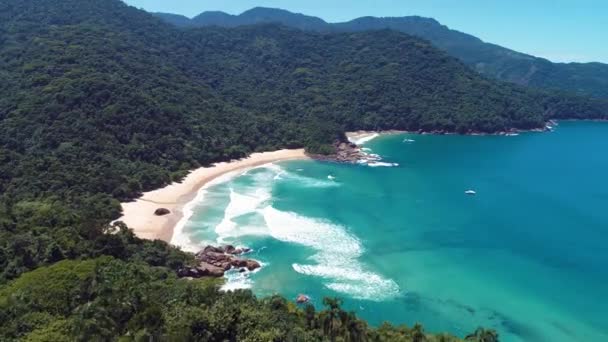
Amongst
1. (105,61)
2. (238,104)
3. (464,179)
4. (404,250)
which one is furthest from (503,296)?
(238,104)

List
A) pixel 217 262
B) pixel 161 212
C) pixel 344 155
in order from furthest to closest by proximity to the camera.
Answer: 1. pixel 344 155
2. pixel 161 212
3. pixel 217 262

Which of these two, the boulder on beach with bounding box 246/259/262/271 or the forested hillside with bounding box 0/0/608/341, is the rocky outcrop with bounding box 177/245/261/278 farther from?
the forested hillside with bounding box 0/0/608/341

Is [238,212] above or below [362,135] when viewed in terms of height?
below

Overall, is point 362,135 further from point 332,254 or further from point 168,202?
point 332,254

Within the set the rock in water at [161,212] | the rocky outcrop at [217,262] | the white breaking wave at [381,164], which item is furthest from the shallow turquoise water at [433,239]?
the rock in water at [161,212]

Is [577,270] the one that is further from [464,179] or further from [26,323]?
[26,323]

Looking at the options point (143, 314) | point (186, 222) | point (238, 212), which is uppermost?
point (143, 314)

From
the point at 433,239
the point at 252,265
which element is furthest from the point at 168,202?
the point at 433,239
